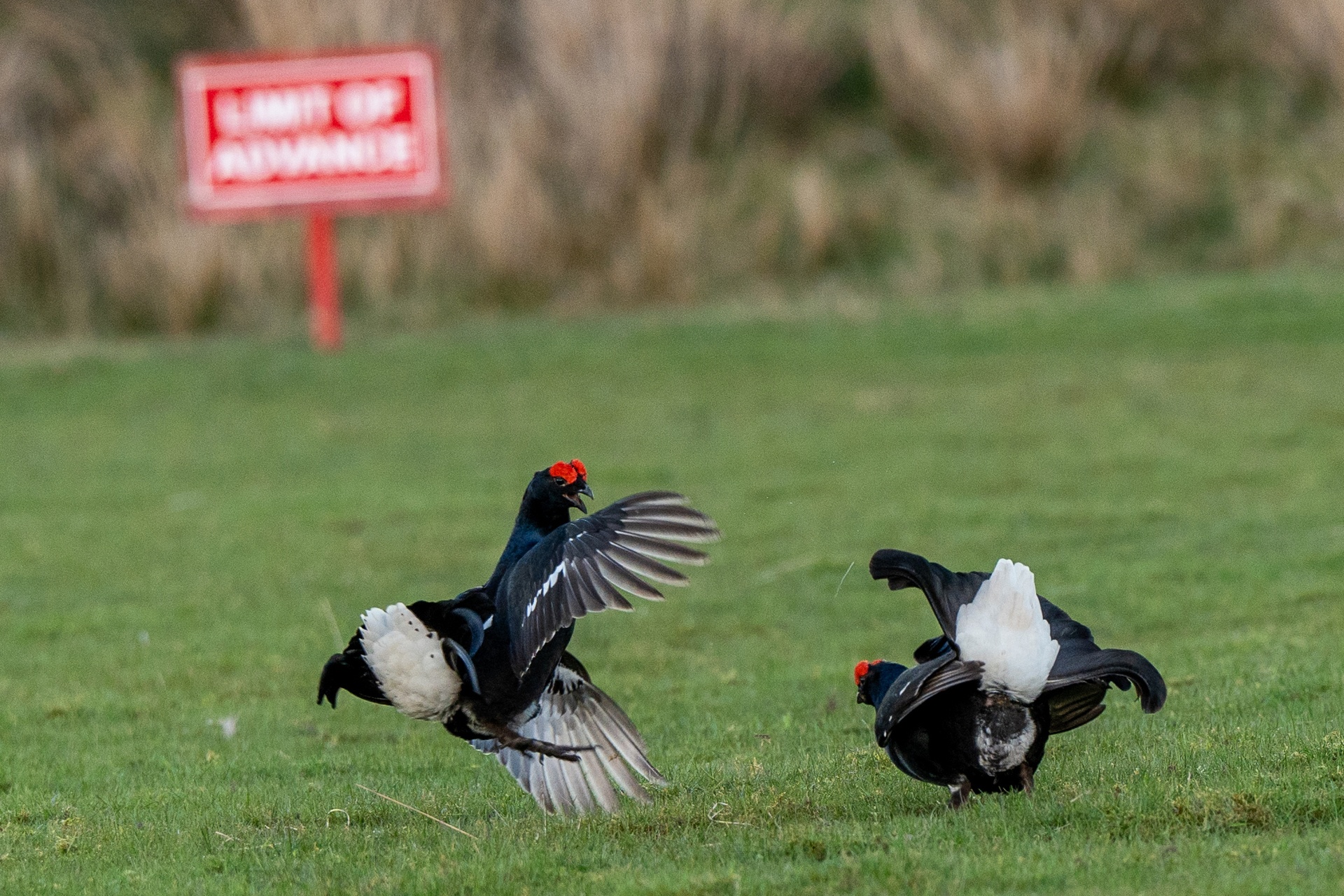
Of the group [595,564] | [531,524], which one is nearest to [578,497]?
[531,524]

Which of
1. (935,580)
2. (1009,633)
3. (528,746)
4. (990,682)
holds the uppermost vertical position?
(935,580)

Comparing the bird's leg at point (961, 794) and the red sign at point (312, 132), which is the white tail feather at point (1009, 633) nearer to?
the bird's leg at point (961, 794)

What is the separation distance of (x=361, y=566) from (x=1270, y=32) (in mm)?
21289

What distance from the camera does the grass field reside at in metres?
6.02

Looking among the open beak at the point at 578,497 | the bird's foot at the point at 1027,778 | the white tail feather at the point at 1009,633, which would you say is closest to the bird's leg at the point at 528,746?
the open beak at the point at 578,497

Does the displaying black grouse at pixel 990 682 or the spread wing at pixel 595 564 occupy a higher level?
the spread wing at pixel 595 564

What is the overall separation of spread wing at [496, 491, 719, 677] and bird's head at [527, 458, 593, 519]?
630 millimetres

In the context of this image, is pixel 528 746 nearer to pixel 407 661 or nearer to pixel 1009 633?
pixel 407 661

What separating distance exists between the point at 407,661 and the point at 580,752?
903 mm

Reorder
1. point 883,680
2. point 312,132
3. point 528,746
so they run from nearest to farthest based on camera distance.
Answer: point 528,746 < point 883,680 < point 312,132

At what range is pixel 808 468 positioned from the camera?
16.4 m

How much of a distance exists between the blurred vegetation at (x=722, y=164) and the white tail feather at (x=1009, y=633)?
20826mm

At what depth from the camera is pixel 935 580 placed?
601 cm

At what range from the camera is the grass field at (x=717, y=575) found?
602 cm
